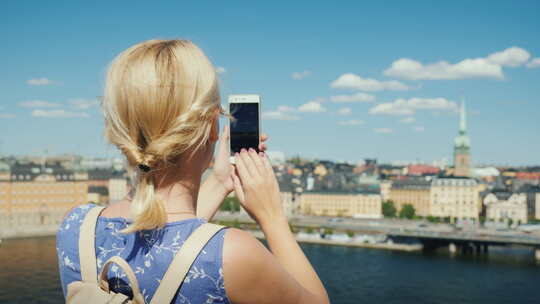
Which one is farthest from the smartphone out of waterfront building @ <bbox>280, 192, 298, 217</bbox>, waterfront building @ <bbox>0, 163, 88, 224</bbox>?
waterfront building @ <bbox>280, 192, 298, 217</bbox>

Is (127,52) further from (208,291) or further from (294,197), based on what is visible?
(294,197)

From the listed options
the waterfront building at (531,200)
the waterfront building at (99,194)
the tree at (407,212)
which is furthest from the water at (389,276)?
the waterfront building at (99,194)

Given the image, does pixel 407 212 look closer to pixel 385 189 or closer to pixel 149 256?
pixel 385 189

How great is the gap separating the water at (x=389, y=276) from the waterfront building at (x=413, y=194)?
42.9 ft

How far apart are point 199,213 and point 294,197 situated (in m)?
39.6

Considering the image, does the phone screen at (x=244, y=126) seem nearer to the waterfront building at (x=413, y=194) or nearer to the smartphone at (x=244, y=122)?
the smartphone at (x=244, y=122)

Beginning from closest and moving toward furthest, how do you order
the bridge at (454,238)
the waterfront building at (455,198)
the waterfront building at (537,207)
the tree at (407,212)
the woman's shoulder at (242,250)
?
the woman's shoulder at (242,250) → the bridge at (454,238) → the tree at (407,212) → the waterfront building at (537,207) → the waterfront building at (455,198)

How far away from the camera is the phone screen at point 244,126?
0.85 meters

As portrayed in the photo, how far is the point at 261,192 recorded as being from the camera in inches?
30.4

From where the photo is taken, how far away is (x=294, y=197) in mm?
40469

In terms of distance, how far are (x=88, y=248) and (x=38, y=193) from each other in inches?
1284

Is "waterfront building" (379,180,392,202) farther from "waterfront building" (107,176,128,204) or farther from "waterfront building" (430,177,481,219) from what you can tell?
"waterfront building" (107,176,128,204)

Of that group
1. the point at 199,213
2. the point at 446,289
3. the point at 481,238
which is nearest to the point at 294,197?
the point at 481,238

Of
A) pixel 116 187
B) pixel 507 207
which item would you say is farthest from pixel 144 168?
pixel 116 187
